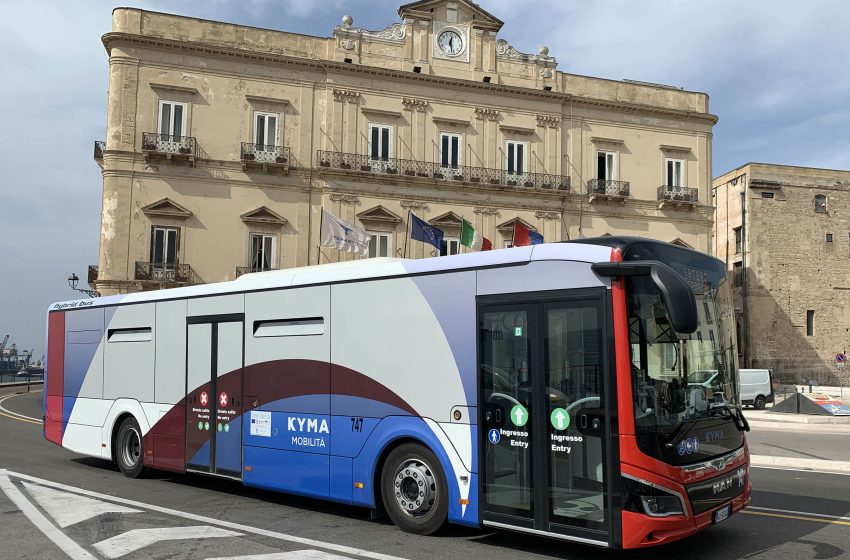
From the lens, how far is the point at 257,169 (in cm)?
3350

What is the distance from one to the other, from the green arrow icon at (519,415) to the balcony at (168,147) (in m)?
27.7

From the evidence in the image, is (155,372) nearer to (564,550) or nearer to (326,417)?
(326,417)

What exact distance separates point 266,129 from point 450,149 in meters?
8.47

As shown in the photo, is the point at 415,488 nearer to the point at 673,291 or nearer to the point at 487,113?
the point at 673,291

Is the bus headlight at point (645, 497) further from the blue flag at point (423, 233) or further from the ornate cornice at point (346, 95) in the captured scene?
the ornate cornice at point (346, 95)

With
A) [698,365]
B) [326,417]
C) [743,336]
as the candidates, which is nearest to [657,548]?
[698,365]

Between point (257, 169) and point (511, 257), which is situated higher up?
point (257, 169)

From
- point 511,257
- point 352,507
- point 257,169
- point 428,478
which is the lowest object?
point 352,507

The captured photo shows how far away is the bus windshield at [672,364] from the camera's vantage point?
665cm

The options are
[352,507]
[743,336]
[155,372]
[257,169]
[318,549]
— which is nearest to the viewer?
[318,549]

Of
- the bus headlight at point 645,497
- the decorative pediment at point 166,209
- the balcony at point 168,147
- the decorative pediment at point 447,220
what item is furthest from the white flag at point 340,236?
the bus headlight at point 645,497

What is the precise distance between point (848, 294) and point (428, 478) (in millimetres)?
51110

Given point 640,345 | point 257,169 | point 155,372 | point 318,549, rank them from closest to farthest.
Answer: point 640,345, point 318,549, point 155,372, point 257,169

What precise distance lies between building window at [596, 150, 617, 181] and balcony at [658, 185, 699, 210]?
2630 millimetres
